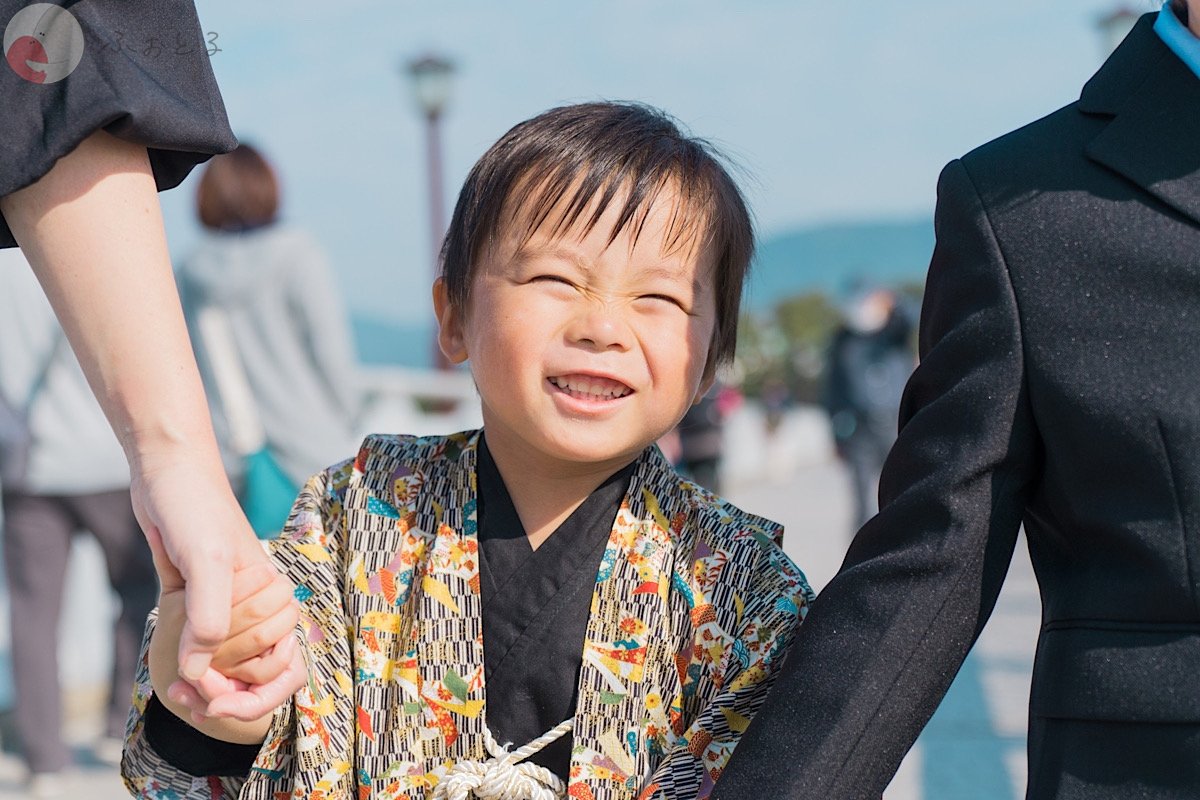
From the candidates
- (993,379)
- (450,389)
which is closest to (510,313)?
(993,379)

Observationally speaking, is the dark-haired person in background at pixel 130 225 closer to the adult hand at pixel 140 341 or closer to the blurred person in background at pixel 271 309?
the adult hand at pixel 140 341

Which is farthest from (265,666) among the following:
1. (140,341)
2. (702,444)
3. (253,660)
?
(702,444)

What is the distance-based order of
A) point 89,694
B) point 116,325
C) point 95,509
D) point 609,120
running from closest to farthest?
point 116,325
point 609,120
point 95,509
point 89,694

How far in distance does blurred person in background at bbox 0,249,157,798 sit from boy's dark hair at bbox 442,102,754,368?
2.64 meters

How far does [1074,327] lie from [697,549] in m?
0.53

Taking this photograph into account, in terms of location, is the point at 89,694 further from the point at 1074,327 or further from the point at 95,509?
the point at 1074,327

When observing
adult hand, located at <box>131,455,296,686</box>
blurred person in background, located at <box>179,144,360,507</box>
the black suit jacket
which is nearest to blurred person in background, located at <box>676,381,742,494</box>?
blurred person in background, located at <box>179,144,360,507</box>

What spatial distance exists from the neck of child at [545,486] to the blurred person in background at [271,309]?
2.51 metres

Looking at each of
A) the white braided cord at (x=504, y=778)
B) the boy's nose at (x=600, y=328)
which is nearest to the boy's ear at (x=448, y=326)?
the boy's nose at (x=600, y=328)

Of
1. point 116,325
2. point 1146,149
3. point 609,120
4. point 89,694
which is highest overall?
point 609,120

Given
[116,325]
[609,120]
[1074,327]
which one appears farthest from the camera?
[609,120]

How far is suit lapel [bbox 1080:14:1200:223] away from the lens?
152 cm

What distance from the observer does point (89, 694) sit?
207 inches

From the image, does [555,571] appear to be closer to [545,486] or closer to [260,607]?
[545,486]
